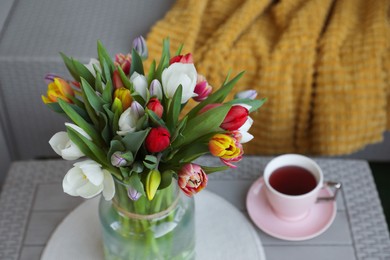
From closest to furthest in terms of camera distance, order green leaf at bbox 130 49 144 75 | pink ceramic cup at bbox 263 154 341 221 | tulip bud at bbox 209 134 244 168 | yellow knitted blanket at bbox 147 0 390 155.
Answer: tulip bud at bbox 209 134 244 168, green leaf at bbox 130 49 144 75, pink ceramic cup at bbox 263 154 341 221, yellow knitted blanket at bbox 147 0 390 155

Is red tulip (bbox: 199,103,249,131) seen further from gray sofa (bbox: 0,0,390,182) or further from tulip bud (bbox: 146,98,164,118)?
gray sofa (bbox: 0,0,390,182)

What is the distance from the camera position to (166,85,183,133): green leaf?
0.67 metres

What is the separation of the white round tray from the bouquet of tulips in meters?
0.24

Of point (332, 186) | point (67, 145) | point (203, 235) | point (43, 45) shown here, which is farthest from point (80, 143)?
point (43, 45)

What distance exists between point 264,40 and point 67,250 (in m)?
0.72

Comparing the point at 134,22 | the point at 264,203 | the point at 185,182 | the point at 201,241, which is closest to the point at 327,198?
the point at 264,203

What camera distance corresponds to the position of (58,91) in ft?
2.44

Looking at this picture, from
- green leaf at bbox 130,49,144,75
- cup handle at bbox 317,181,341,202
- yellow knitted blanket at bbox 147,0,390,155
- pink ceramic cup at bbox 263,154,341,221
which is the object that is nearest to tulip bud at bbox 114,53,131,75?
green leaf at bbox 130,49,144,75

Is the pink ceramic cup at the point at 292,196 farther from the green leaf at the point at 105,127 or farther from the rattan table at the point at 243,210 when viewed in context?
the green leaf at the point at 105,127

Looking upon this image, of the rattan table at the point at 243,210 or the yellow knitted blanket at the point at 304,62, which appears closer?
the rattan table at the point at 243,210

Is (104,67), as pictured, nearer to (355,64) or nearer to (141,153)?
(141,153)

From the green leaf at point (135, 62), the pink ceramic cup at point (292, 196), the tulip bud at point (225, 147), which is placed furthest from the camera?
the pink ceramic cup at point (292, 196)

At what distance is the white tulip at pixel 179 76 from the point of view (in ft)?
2.23

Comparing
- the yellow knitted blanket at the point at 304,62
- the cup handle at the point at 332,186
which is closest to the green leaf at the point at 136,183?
the cup handle at the point at 332,186
